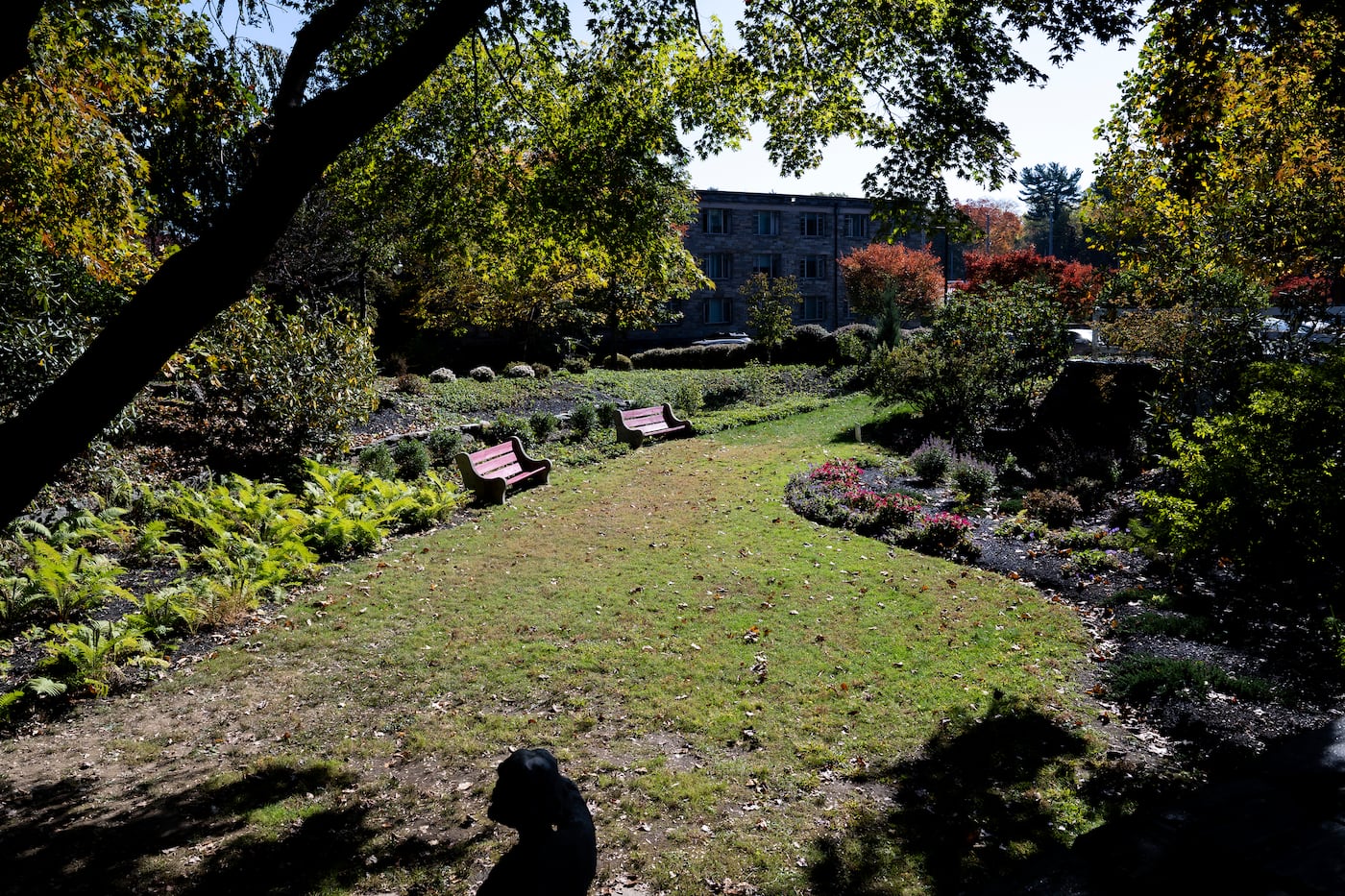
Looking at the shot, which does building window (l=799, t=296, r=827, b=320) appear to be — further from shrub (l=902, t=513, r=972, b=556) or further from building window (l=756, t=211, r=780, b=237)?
shrub (l=902, t=513, r=972, b=556)

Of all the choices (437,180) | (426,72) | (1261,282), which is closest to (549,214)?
(437,180)

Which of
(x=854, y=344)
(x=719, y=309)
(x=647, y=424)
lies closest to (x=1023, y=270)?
(x=854, y=344)

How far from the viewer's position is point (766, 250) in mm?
48562

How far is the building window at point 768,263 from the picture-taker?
4828 centimetres

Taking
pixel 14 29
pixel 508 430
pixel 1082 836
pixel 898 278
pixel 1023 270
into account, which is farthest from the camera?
pixel 898 278

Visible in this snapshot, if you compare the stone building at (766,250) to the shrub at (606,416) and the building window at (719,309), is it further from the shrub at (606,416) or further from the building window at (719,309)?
the shrub at (606,416)

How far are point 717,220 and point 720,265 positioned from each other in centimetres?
271

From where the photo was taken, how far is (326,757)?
5195 mm

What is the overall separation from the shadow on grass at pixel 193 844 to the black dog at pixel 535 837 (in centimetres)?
212

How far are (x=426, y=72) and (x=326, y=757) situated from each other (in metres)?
4.34

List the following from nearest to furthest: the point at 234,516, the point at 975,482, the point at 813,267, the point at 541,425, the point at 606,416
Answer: the point at 234,516, the point at 975,482, the point at 541,425, the point at 606,416, the point at 813,267

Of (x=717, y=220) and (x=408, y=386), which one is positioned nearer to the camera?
(x=408, y=386)

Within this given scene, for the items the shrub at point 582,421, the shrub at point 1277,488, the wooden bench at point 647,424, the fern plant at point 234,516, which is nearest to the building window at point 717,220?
the wooden bench at point 647,424

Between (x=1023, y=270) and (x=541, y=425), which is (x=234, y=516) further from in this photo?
(x=1023, y=270)
